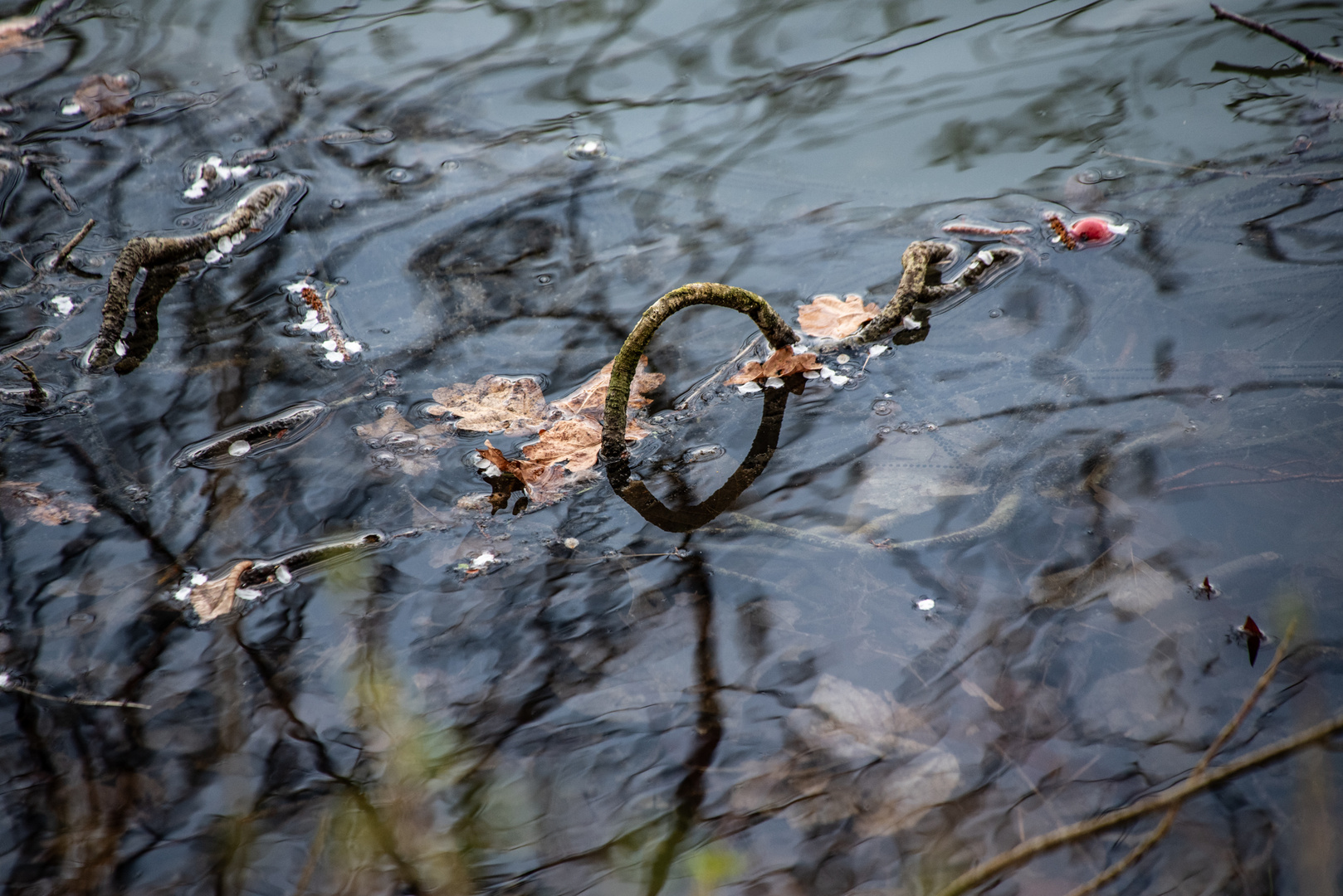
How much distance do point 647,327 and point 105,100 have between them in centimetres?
431

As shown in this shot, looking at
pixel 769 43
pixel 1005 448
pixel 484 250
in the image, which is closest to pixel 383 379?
pixel 484 250

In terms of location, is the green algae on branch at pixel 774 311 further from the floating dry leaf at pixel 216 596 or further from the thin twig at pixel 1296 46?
the thin twig at pixel 1296 46

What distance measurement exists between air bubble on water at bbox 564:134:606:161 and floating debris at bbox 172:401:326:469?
1.99 meters

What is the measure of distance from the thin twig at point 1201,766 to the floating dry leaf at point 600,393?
6.62 feet

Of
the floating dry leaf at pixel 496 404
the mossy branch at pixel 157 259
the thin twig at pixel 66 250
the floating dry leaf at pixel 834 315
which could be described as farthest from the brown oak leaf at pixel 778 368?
the thin twig at pixel 66 250

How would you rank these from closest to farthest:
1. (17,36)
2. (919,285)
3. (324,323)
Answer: (919,285)
(324,323)
(17,36)

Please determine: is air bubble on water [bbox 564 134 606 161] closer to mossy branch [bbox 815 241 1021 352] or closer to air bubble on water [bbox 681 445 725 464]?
mossy branch [bbox 815 241 1021 352]

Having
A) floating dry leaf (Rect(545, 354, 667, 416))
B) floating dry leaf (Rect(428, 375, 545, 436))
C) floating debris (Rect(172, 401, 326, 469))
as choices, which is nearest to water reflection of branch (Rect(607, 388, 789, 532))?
floating dry leaf (Rect(545, 354, 667, 416))

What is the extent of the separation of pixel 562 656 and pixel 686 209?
240 cm

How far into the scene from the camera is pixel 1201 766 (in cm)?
212

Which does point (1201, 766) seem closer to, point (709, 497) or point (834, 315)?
point (709, 497)

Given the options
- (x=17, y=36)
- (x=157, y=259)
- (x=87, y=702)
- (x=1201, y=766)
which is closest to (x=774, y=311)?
(x=1201, y=766)

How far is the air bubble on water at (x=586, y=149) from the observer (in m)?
4.50

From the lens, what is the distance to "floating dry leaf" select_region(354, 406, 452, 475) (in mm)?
3080
